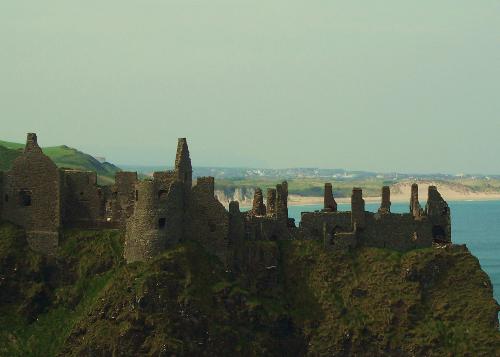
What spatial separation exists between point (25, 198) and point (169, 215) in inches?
425

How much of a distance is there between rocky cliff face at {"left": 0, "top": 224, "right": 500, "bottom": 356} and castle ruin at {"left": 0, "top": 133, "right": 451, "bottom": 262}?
0.99 meters

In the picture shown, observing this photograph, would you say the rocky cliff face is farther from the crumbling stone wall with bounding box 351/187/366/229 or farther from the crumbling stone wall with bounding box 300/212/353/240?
the crumbling stone wall with bounding box 351/187/366/229

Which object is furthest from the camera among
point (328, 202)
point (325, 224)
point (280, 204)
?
point (328, 202)

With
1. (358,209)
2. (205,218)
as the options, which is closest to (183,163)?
(205,218)

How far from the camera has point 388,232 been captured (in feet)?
227

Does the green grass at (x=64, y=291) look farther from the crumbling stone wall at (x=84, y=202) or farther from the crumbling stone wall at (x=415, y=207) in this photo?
the crumbling stone wall at (x=415, y=207)

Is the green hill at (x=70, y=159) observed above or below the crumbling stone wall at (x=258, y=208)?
above

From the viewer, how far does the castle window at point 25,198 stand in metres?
66.2

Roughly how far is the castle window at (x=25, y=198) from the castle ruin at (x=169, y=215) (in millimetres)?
68

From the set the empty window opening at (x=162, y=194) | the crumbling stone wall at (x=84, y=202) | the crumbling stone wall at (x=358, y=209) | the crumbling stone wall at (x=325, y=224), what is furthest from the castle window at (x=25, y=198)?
the crumbling stone wall at (x=358, y=209)

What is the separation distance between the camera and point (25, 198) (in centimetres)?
6644

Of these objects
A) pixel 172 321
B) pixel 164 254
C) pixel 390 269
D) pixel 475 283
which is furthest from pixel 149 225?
pixel 475 283

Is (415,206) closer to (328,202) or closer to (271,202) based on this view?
(328,202)

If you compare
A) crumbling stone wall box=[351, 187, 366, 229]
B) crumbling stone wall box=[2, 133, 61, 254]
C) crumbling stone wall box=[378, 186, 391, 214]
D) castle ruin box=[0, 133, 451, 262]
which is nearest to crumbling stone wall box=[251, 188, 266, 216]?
castle ruin box=[0, 133, 451, 262]
